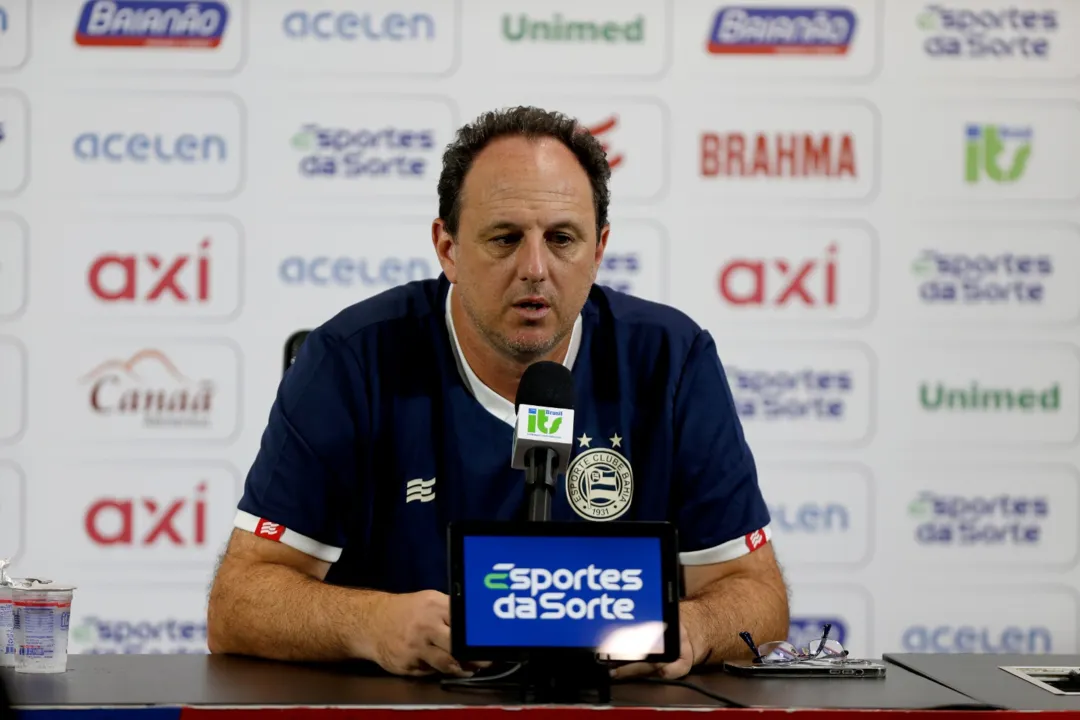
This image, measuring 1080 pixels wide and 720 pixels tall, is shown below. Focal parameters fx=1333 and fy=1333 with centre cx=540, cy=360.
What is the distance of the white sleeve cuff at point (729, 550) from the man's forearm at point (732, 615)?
1.5 inches

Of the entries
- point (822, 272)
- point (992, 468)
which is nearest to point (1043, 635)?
point (992, 468)

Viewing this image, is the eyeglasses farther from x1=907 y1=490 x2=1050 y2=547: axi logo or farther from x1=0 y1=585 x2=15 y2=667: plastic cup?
x1=907 y1=490 x2=1050 y2=547: axi logo

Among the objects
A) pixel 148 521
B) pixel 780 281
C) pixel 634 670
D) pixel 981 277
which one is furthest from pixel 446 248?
pixel 981 277

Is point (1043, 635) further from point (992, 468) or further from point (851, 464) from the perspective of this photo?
point (851, 464)

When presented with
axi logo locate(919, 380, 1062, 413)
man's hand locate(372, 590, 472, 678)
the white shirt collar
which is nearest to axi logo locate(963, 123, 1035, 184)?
axi logo locate(919, 380, 1062, 413)

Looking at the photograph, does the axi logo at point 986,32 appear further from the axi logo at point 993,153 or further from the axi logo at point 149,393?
the axi logo at point 149,393

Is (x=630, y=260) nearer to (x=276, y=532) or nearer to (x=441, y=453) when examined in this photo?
(x=441, y=453)

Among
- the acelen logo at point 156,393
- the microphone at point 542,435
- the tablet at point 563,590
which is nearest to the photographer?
the tablet at point 563,590

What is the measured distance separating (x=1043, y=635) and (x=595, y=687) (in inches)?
92.3

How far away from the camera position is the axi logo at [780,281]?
129 inches

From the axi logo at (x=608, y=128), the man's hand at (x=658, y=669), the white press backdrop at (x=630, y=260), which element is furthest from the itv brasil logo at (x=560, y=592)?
the axi logo at (x=608, y=128)

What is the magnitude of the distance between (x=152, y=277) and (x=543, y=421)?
204cm

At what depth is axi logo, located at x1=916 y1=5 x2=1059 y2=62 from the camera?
10.9ft

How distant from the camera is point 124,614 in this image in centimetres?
325
